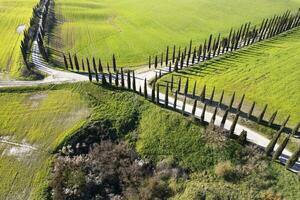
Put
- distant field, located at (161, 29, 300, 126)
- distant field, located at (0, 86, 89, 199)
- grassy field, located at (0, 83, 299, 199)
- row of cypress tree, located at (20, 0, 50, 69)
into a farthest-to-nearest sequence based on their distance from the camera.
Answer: row of cypress tree, located at (20, 0, 50, 69) → distant field, located at (161, 29, 300, 126) → distant field, located at (0, 86, 89, 199) → grassy field, located at (0, 83, 299, 199)

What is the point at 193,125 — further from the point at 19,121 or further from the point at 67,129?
the point at 19,121

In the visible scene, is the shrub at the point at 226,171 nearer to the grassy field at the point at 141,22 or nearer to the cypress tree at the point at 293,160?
the cypress tree at the point at 293,160

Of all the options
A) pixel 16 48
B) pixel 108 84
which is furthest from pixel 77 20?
pixel 108 84

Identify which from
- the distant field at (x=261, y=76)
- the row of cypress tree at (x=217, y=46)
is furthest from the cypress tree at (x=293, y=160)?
the row of cypress tree at (x=217, y=46)

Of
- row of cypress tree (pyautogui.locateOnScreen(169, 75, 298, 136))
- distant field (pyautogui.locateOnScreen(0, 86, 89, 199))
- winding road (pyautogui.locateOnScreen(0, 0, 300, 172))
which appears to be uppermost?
row of cypress tree (pyautogui.locateOnScreen(169, 75, 298, 136))

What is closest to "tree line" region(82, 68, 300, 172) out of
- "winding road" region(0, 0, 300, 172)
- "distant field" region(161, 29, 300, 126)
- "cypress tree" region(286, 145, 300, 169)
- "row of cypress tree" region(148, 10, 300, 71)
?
"cypress tree" region(286, 145, 300, 169)

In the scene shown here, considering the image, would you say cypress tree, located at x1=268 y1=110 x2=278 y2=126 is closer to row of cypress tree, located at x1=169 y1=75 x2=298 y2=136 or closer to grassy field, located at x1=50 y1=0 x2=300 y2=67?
row of cypress tree, located at x1=169 y1=75 x2=298 y2=136
